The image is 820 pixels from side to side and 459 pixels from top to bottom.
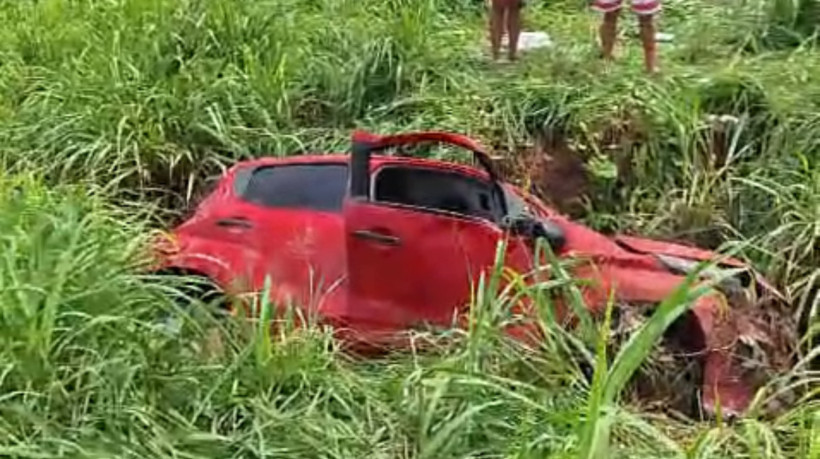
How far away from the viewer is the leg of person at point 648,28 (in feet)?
24.1

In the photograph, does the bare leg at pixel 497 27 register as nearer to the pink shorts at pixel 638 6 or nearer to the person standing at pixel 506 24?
the person standing at pixel 506 24

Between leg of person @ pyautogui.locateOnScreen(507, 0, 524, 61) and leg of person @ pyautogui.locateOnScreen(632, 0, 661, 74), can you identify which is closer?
leg of person @ pyautogui.locateOnScreen(632, 0, 661, 74)

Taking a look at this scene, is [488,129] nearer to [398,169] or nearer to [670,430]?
[398,169]

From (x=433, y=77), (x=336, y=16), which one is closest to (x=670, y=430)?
(x=433, y=77)

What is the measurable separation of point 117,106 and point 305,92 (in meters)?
0.93

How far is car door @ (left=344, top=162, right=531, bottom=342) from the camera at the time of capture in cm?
515

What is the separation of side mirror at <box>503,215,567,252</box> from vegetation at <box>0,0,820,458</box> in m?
0.41

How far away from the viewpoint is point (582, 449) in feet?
11.9

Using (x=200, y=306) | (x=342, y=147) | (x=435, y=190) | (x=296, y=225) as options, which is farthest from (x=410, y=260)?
(x=342, y=147)

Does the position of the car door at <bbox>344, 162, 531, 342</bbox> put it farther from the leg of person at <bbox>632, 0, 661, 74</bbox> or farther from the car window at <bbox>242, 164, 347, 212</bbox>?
the leg of person at <bbox>632, 0, 661, 74</bbox>

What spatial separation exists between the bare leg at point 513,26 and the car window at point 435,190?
7.55ft

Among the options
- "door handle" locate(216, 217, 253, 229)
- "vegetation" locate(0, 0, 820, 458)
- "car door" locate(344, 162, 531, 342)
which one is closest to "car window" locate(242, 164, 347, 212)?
"door handle" locate(216, 217, 253, 229)

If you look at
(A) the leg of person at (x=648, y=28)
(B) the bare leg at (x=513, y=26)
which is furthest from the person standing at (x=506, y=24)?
(A) the leg of person at (x=648, y=28)

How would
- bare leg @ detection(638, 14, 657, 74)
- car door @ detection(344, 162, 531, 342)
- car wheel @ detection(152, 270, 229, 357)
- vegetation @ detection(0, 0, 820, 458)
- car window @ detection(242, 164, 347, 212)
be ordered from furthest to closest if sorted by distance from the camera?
bare leg @ detection(638, 14, 657, 74) → car window @ detection(242, 164, 347, 212) → car door @ detection(344, 162, 531, 342) → car wheel @ detection(152, 270, 229, 357) → vegetation @ detection(0, 0, 820, 458)
